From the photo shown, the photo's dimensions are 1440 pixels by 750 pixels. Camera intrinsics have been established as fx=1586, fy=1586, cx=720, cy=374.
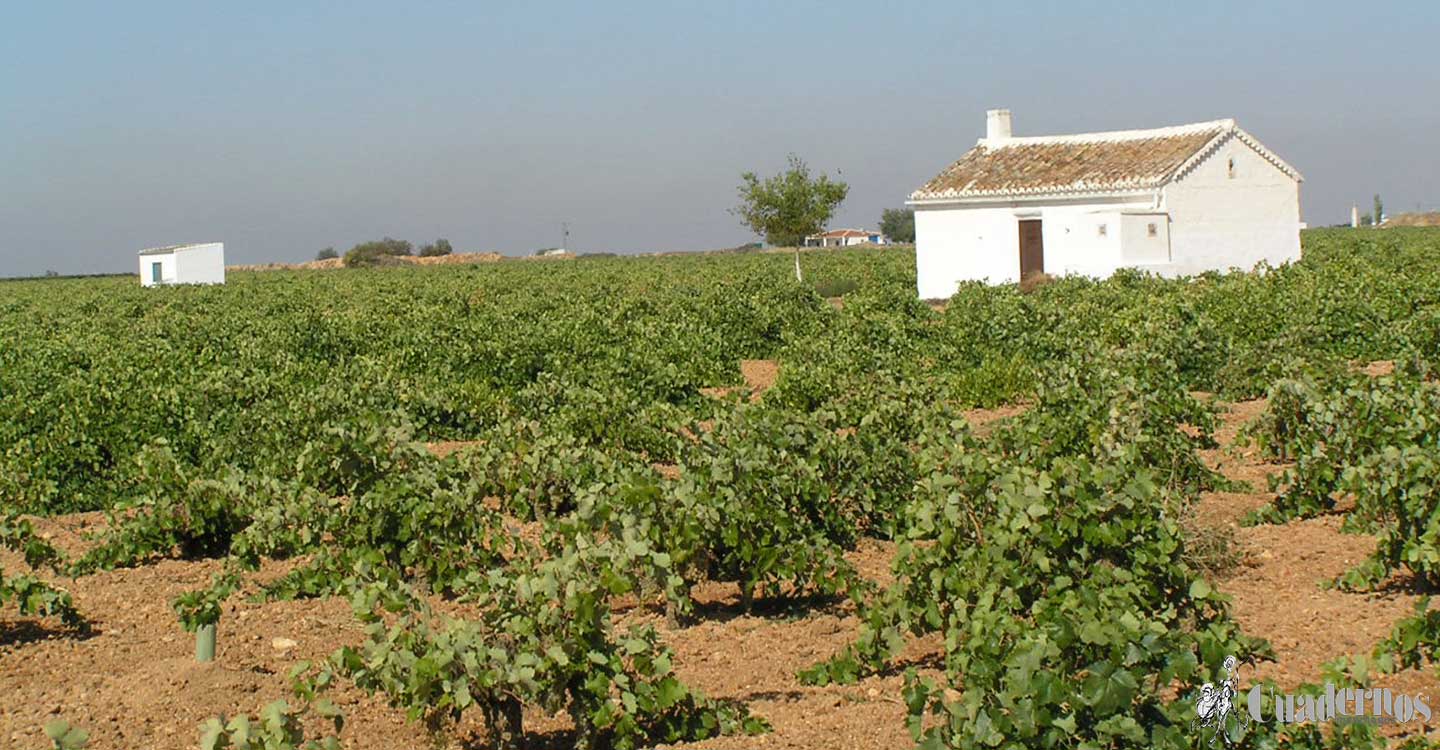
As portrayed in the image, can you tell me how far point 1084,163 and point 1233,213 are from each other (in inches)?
122

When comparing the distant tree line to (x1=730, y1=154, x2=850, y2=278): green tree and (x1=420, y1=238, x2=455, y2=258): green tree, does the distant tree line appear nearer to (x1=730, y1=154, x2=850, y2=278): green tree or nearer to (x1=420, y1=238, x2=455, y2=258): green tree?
(x1=420, y1=238, x2=455, y2=258): green tree

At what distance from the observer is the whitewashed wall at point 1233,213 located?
3062 centimetres

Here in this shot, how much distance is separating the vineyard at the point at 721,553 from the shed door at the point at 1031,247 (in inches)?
660

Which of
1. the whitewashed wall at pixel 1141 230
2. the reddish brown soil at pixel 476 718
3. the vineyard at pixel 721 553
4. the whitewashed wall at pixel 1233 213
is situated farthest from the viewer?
the whitewashed wall at pixel 1233 213

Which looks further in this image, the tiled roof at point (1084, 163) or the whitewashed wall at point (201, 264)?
the whitewashed wall at point (201, 264)

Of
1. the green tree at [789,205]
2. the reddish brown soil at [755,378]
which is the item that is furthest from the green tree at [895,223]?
the reddish brown soil at [755,378]

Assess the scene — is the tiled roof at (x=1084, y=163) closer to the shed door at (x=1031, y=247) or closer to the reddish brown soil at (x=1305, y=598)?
the shed door at (x=1031, y=247)

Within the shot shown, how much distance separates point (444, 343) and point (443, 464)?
9.60m

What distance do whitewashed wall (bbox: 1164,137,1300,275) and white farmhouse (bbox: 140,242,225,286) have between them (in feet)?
124

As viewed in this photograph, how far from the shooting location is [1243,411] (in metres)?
14.7

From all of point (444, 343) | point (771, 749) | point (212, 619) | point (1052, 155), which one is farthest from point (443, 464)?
point (1052, 155)

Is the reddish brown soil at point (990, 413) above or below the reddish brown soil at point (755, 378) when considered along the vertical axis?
below

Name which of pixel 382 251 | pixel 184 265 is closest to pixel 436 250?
pixel 382 251

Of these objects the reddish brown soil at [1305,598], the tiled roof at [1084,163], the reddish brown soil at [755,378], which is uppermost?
the tiled roof at [1084,163]
